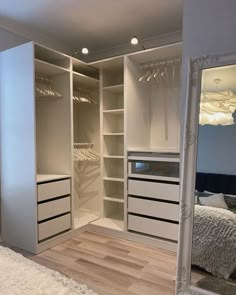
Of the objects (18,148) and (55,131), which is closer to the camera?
(18,148)

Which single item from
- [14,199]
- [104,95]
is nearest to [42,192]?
[14,199]

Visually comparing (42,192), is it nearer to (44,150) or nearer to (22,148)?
(22,148)

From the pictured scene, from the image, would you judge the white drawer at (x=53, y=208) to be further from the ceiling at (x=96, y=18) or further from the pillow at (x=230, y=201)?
the ceiling at (x=96, y=18)

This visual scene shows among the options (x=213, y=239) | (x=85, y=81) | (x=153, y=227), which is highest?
(x=85, y=81)

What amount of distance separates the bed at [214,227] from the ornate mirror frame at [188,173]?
47mm

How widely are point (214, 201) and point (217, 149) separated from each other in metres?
0.36

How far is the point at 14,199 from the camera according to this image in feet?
8.94

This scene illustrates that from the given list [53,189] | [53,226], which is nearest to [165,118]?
[53,189]

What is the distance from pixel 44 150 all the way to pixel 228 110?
2269mm

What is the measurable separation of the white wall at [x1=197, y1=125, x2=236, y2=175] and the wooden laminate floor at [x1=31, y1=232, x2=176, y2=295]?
1.04 meters

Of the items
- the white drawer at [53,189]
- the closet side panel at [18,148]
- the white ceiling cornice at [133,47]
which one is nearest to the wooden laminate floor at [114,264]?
the closet side panel at [18,148]

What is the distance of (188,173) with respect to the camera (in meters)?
1.73

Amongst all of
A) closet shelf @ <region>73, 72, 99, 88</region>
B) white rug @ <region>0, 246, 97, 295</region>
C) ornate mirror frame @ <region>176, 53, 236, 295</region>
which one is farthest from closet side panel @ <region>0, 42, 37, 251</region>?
ornate mirror frame @ <region>176, 53, 236, 295</region>

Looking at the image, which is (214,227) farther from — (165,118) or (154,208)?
(165,118)
